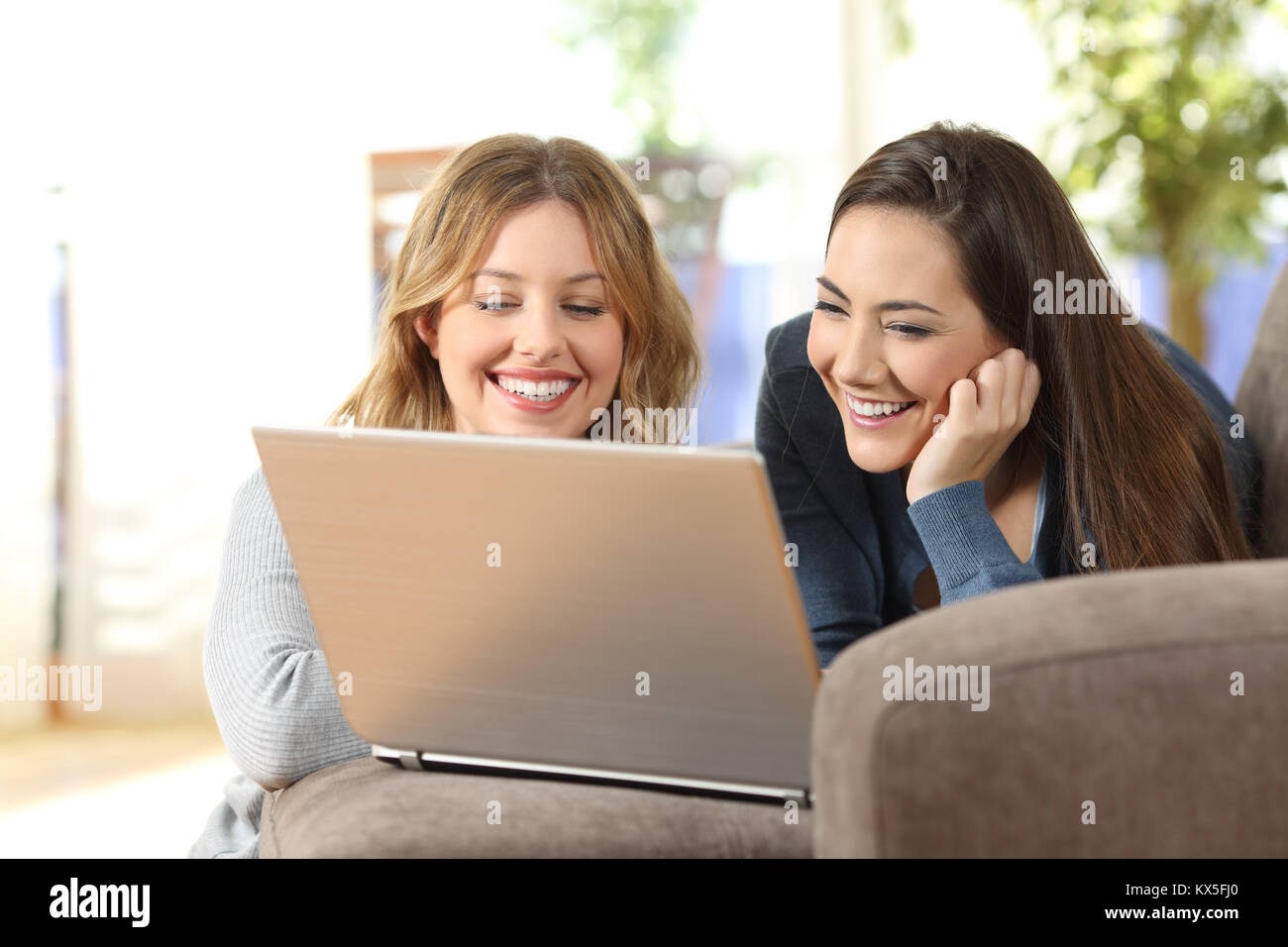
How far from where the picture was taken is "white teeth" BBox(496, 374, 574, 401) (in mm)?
1331

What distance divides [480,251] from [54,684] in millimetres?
2350

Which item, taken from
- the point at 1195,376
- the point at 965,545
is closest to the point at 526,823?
the point at 965,545

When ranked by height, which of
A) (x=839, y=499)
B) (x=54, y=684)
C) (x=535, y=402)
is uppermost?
(x=535, y=402)

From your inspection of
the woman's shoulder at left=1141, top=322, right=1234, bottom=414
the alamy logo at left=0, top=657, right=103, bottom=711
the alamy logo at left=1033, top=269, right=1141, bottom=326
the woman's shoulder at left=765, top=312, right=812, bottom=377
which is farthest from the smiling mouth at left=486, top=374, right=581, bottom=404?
the alamy logo at left=0, top=657, right=103, bottom=711

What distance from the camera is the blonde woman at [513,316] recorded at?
131 cm

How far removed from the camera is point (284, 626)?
1.02 m

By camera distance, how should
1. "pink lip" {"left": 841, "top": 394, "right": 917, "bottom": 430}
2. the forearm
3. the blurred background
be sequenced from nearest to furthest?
the forearm < "pink lip" {"left": 841, "top": 394, "right": 917, "bottom": 430} < the blurred background

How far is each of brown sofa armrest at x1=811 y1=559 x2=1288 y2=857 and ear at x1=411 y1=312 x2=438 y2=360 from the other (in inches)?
32.8

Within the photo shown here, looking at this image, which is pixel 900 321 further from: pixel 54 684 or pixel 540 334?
pixel 54 684

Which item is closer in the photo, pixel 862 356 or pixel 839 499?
pixel 862 356

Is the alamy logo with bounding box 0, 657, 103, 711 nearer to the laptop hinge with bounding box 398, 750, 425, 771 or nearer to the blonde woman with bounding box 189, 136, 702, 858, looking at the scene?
the blonde woman with bounding box 189, 136, 702, 858

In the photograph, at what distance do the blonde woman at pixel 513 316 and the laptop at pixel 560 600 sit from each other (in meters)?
0.30

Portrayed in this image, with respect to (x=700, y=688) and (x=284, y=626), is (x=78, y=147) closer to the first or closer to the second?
(x=284, y=626)

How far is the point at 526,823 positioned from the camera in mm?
792
